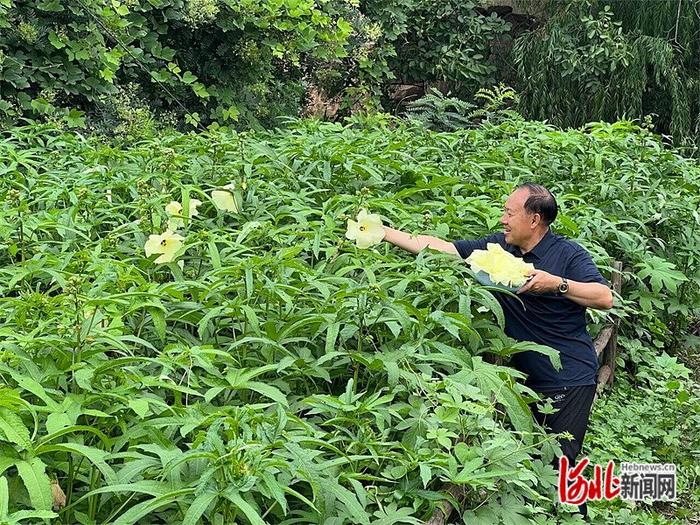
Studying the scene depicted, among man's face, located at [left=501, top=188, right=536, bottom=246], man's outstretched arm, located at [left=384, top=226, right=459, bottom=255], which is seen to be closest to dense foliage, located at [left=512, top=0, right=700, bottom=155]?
man's face, located at [left=501, top=188, right=536, bottom=246]

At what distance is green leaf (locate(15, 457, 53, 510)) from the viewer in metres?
1.54

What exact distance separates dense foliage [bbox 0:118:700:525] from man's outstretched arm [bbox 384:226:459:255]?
7 cm

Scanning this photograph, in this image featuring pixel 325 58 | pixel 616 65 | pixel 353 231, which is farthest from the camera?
pixel 616 65

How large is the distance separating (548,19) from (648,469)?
6.69 meters

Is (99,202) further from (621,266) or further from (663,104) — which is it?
(663,104)

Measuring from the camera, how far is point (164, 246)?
104 inches

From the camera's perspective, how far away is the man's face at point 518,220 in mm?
3104

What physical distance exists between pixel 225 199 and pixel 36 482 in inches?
70.2

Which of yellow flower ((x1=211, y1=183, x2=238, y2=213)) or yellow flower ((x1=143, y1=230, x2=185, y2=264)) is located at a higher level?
yellow flower ((x1=143, y1=230, x2=185, y2=264))

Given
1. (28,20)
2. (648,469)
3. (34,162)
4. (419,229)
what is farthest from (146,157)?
(648,469)

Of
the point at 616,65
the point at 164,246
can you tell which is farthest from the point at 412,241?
the point at 616,65

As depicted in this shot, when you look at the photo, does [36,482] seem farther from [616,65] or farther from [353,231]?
[616,65]

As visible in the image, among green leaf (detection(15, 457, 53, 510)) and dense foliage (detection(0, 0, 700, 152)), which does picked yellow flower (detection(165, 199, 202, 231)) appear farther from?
dense foliage (detection(0, 0, 700, 152))

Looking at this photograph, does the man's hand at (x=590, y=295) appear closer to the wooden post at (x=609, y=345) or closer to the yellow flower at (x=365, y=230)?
the yellow flower at (x=365, y=230)
